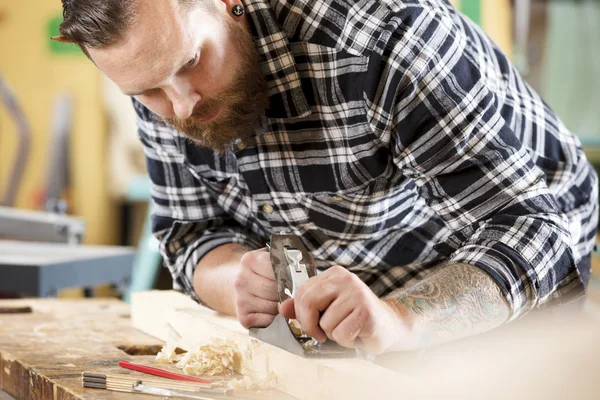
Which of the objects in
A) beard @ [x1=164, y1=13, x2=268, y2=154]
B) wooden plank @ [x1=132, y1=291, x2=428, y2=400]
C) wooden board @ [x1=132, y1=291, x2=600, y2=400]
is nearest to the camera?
wooden board @ [x1=132, y1=291, x2=600, y2=400]

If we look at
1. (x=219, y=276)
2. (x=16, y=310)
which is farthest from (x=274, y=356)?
(x=16, y=310)

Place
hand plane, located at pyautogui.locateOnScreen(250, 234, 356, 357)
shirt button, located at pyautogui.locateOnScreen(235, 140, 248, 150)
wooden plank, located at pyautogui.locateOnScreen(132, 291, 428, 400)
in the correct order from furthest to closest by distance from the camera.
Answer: shirt button, located at pyautogui.locateOnScreen(235, 140, 248, 150) < hand plane, located at pyautogui.locateOnScreen(250, 234, 356, 357) < wooden plank, located at pyautogui.locateOnScreen(132, 291, 428, 400)

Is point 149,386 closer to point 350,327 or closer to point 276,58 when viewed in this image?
point 350,327

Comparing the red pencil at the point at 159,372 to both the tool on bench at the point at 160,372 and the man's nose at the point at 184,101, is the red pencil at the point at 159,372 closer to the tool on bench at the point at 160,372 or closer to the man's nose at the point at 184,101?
the tool on bench at the point at 160,372

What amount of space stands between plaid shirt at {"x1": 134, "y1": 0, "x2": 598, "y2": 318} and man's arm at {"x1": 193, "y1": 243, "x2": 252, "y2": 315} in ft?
0.12

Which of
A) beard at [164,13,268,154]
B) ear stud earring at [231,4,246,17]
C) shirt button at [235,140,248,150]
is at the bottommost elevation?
shirt button at [235,140,248,150]

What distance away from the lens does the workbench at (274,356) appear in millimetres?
544

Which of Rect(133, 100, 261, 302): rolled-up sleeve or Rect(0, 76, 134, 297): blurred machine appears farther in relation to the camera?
Rect(0, 76, 134, 297): blurred machine

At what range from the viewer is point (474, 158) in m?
1.25

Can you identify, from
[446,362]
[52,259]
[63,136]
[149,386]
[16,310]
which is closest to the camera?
[446,362]

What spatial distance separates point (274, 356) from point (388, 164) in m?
0.45

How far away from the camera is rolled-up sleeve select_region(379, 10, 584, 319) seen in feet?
4.01

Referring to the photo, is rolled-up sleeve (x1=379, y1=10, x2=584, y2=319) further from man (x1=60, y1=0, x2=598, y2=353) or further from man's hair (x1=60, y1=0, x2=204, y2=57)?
man's hair (x1=60, y1=0, x2=204, y2=57)

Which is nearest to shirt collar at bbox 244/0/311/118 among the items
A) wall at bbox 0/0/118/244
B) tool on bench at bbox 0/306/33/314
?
tool on bench at bbox 0/306/33/314
